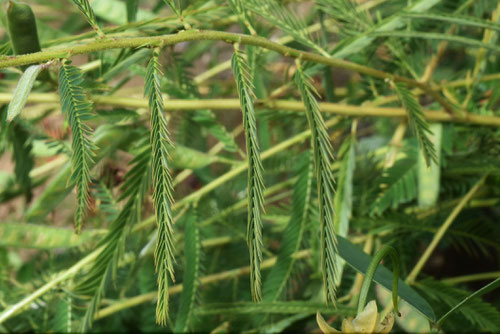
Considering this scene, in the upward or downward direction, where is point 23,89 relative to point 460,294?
upward

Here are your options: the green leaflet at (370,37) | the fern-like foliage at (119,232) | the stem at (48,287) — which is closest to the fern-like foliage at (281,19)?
the green leaflet at (370,37)

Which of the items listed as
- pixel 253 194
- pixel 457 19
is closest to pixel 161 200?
pixel 253 194

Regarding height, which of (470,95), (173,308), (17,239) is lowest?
(173,308)

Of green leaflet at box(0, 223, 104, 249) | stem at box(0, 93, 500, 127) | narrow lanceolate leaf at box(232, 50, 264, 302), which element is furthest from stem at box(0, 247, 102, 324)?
narrow lanceolate leaf at box(232, 50, 264, 302)

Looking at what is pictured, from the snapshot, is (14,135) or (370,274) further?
(14,135)

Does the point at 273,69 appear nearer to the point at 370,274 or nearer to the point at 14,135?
the point at 14,135

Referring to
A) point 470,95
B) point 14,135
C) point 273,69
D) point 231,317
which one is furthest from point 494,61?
point 14,135
